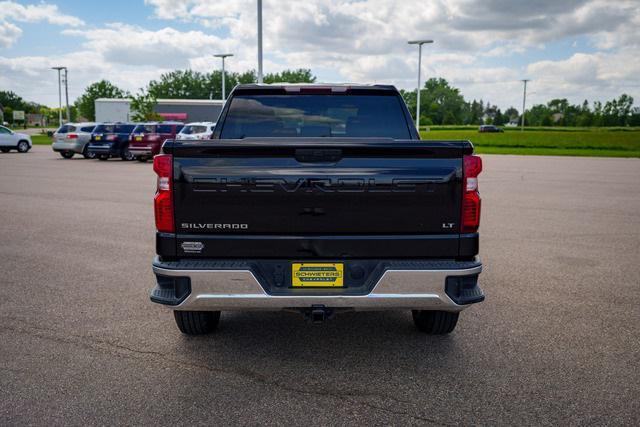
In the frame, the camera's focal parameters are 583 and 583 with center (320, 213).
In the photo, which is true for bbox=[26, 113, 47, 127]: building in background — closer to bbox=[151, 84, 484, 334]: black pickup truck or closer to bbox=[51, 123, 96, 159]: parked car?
bbox=[51, 123, 96, 159]: parked car

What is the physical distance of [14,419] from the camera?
10.5ft

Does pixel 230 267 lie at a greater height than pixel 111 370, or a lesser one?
greater

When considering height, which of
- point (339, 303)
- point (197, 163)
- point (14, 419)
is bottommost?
point (14, 419)

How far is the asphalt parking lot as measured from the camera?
3.32 meters

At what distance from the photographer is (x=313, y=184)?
11.7ft

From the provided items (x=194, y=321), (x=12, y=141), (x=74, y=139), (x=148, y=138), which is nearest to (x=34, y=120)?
(x=12, y=141)

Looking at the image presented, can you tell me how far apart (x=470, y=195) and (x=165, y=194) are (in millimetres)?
1890

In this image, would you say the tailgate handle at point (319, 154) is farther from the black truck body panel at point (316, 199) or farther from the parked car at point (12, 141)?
the parked car at point (12, 141)

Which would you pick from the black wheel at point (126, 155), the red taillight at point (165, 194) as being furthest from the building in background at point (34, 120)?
the red taillight at point (165, 194)

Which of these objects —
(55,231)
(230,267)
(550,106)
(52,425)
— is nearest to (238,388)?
(230,267)

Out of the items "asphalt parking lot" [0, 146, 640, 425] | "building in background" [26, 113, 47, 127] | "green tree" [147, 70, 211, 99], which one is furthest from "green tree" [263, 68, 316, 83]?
"asphalt parking lot" [0, 146, 640, 425]

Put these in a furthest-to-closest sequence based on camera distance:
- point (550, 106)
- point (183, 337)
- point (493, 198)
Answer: point (550, 106) → point (493, 198) → point (183, 337)

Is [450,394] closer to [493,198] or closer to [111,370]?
[111,370]

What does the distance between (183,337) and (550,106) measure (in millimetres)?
190068
